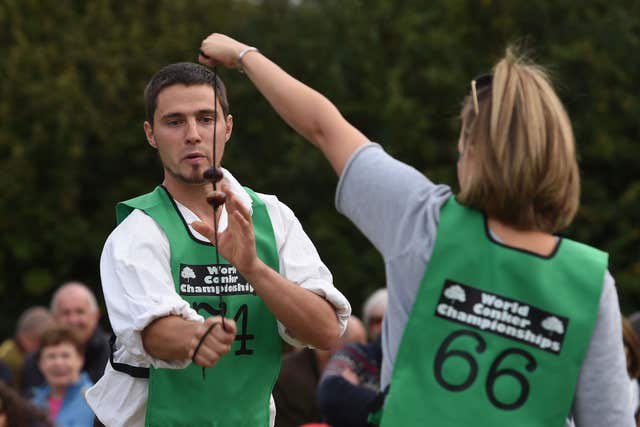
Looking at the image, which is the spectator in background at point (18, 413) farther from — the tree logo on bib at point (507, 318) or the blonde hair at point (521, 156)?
the blonde hair at point (521, 156)

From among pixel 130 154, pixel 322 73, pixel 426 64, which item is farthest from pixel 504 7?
pixel 130 154

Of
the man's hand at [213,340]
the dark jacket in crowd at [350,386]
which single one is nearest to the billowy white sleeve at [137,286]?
the man's hand at [213,340]

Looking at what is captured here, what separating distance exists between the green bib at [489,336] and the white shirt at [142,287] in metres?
1.15

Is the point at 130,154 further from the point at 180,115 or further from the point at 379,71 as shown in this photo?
the point at 180,115

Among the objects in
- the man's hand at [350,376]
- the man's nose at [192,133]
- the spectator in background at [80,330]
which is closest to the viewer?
the man's nose at [192,133]

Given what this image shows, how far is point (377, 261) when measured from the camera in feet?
77.3

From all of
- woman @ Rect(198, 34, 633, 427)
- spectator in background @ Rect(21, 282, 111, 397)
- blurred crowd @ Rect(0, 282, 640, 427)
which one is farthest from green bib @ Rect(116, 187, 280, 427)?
spectator in background @ Rect(21, 282, 111, 397)

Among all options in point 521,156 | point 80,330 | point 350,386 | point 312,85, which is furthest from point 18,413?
point 312,85

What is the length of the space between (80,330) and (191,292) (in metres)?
5.92

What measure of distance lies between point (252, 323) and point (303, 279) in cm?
25

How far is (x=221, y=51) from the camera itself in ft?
12.8

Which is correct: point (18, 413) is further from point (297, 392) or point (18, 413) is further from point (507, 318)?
point (507, 318)

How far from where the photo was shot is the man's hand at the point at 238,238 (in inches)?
164

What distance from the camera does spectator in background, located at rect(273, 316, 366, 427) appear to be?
9.64 m
